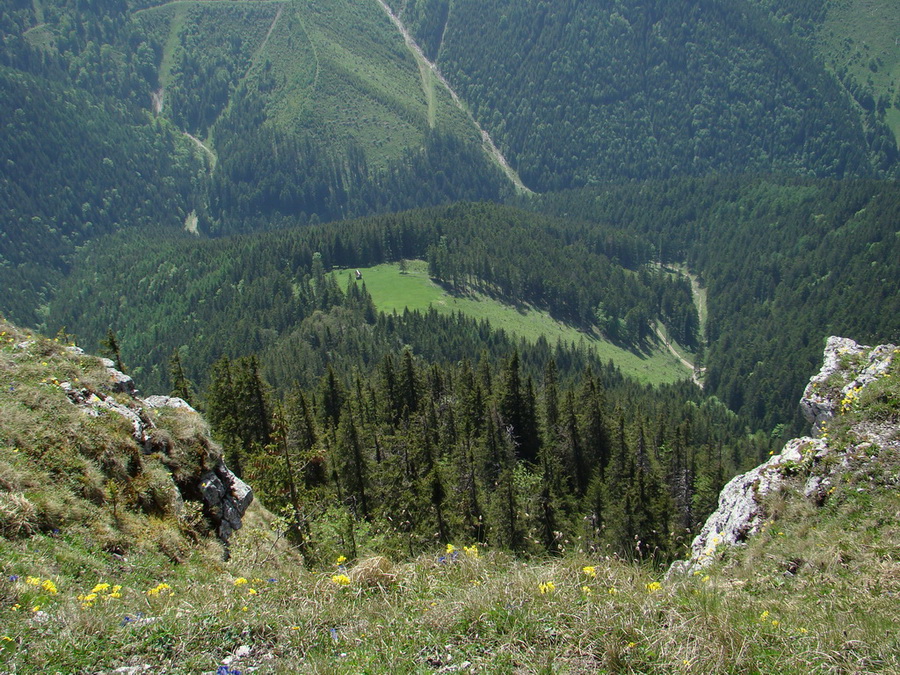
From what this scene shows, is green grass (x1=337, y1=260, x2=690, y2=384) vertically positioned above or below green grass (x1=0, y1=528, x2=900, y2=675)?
below

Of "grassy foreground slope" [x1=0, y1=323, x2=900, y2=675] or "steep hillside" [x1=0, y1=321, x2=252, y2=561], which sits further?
"steep hillside" [x1=0, y1=321, x2=252, y2=561]

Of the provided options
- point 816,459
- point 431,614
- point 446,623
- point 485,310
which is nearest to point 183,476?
point 431,614

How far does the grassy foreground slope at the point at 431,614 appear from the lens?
6.78m

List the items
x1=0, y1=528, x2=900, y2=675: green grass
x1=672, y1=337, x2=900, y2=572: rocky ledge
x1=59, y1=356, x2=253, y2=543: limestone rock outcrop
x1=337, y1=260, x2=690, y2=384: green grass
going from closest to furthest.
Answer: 1. x1=0, y1=528, x2=900, y2=675: green grass
2. x1=672, y1=337, x2=900, y2=572: rocky ledge
3. x1=59, y1=356, x2=253, y2=543: limestone rock outcrop
4. x1=337, y1=260, x2=690, y2=384: green grass

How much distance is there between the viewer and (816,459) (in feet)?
60.9

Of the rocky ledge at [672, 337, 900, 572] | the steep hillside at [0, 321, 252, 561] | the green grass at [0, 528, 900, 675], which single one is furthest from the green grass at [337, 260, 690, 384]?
the green grass at [0, 528, 900, 675]

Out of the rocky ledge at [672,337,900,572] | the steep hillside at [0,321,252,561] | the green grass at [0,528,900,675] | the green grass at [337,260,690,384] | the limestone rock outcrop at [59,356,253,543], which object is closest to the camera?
the green grass at [0,528,900,675]

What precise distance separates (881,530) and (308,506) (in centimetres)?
2708

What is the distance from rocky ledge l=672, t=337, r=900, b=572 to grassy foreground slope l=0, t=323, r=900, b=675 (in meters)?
3.89

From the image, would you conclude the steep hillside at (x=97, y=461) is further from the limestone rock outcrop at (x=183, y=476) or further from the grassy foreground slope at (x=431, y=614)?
the grassy foreground slope at (x=431, y=614)

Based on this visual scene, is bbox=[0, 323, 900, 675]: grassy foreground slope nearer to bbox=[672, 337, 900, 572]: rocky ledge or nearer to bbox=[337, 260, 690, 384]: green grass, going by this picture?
bbox=[672, 337, 900, 572]: rocky ledge

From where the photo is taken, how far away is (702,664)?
21.4 ft

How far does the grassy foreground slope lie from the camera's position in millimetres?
6781

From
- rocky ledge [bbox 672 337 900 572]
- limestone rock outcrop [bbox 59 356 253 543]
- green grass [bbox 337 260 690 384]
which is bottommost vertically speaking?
green grass [bbox 337 260 690 384]
